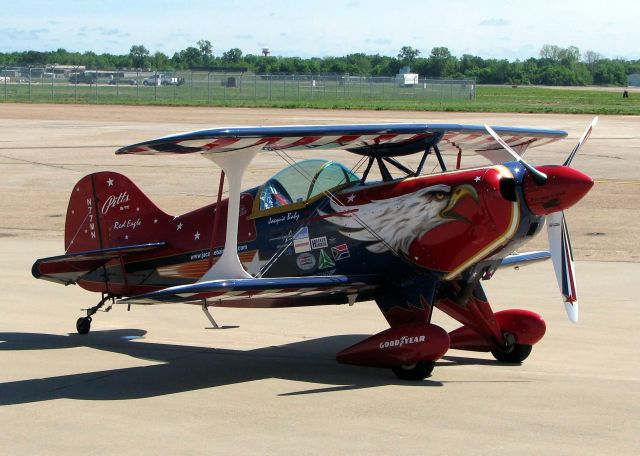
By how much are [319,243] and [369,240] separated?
0.57 m

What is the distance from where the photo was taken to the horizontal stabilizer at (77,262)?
1177 centimetres

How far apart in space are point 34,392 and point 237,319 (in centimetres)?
383

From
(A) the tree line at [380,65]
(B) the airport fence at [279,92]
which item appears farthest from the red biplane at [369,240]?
(A) the tree line at [380,65]

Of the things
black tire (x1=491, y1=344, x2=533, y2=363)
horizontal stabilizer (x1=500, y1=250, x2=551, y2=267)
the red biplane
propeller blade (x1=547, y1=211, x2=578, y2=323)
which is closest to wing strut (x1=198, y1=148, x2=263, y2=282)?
the red biplane

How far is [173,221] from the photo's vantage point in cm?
1185

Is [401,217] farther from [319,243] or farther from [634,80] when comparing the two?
[634,80]

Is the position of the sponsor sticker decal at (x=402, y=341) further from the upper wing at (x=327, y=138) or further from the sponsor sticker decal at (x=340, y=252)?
the upper wing at (x=327, y=138)

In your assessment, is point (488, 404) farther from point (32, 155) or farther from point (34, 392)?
point (32, 155)

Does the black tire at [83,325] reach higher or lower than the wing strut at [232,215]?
lower

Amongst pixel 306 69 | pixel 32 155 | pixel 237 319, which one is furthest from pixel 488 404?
pixel 306 69

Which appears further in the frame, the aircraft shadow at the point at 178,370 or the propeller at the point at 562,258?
the propeller at the point at 562,258

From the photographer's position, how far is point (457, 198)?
386 inches

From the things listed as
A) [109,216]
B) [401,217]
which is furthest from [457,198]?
[109,216]

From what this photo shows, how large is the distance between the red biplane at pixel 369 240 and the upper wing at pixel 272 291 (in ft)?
0.06
